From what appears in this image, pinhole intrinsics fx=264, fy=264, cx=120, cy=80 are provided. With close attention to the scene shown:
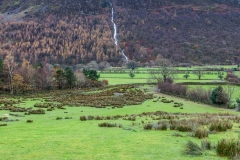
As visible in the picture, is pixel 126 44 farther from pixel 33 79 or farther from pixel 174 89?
pixel 174 89

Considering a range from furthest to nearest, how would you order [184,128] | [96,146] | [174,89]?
[174,89] < [184,128] < [96,146]

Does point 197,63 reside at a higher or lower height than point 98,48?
lower

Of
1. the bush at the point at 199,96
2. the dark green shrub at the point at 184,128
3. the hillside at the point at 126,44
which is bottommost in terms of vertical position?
the bush at the point at 199,96

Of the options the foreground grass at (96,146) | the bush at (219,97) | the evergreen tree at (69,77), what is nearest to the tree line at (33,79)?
the evergreen tree at (69,77)

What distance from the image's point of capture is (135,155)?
9.91 meters

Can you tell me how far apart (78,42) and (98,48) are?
17110 millimetres

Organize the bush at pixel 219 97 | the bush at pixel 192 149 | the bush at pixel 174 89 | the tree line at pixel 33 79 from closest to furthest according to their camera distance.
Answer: the bush at pixel 192 149 < the bush at pixel 219 97 < the bush at pixel 174 89 < the tree line at pixel 33 79

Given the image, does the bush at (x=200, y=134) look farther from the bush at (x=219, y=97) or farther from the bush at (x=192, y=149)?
the bush at (x=219, y=97)

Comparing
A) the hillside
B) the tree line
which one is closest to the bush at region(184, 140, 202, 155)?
the tree line

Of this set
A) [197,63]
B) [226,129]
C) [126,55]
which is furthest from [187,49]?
[226,129]

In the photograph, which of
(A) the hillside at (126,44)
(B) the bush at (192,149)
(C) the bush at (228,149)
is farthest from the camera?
(A) the hillside at (126,44)

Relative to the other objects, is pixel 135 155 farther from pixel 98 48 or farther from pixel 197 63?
pixel 98 48

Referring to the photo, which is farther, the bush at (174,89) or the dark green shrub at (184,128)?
the bush at (174,89)

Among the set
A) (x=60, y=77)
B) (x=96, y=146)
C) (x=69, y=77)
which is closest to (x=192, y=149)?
(x=96, y=146)
